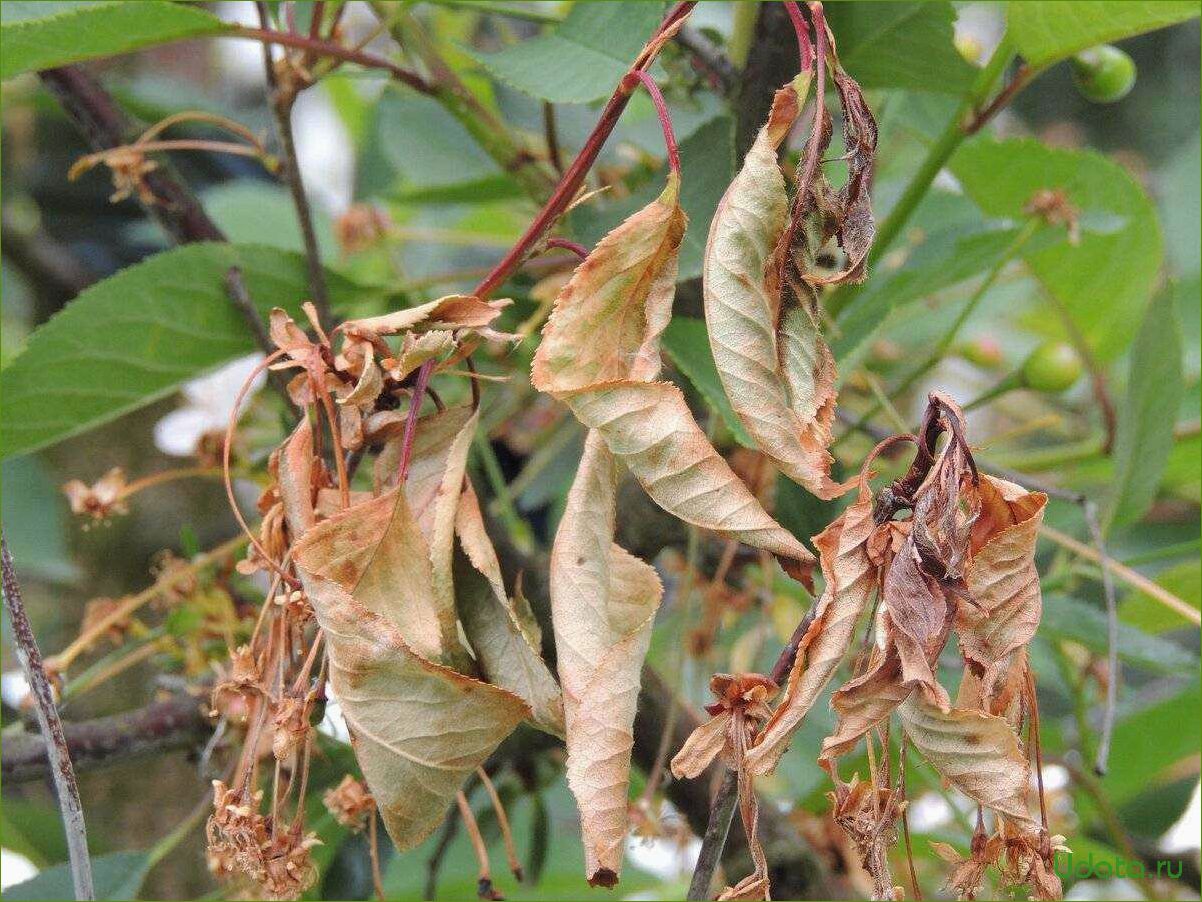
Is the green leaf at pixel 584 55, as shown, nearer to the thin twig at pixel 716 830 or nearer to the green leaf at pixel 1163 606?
the thin twig at pixel 716 830

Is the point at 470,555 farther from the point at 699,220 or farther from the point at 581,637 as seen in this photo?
the point at 699,220

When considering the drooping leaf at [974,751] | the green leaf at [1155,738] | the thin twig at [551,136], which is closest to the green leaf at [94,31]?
the thin twig at [551,136]

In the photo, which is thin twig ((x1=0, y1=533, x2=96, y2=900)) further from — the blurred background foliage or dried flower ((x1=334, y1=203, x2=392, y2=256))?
dried flower ((x1=334, y1=203, x2=392, y2=256))

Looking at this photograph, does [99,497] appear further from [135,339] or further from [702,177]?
[702,177]

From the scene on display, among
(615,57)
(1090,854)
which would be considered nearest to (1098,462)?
(1090,854)

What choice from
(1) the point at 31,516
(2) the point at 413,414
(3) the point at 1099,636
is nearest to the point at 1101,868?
(3) the point at 1099,636

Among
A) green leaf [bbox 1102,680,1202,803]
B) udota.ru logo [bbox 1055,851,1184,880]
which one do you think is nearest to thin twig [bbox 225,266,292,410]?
udota.ru logo [bbox 1055,851,1184,880]
